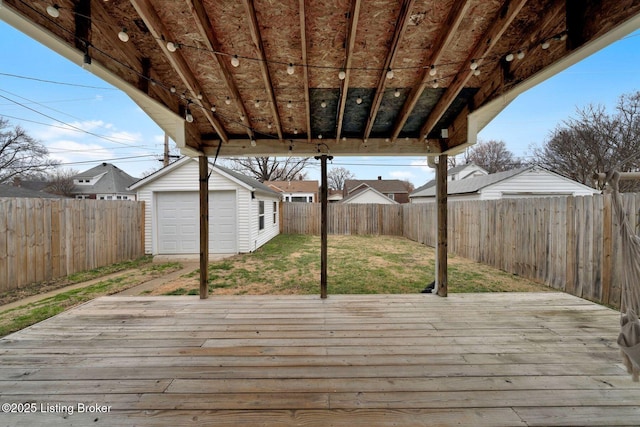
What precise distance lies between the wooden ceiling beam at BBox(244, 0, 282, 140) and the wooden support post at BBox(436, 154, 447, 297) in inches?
95.1

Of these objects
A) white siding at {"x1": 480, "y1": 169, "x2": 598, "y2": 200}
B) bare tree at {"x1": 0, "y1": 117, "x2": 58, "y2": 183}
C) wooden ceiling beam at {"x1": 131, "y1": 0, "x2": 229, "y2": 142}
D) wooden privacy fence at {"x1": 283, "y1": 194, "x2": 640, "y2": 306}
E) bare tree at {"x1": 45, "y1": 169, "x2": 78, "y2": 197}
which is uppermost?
bare tree at {"x1": 0, "y1": 117, "x2": 58, "y2": 183}

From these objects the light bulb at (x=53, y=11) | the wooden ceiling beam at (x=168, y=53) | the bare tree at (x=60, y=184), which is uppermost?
the bare tree at (x=60, y=184)

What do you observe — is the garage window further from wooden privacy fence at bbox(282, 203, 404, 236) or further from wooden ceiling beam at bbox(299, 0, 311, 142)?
wooden ceiling beam at bbox(299, 0, 311, 142)

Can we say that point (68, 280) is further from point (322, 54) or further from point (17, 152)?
point (17, 152)

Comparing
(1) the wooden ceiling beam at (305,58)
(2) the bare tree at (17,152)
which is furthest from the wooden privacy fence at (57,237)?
(2) the bare tree at (17,152)

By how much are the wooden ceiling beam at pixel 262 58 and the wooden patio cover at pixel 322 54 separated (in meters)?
0.01

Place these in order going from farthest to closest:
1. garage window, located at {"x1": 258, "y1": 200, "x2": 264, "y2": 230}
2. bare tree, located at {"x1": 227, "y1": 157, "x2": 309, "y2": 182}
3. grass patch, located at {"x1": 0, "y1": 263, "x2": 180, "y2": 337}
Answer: bare tree, located at {"x1": 227, "y1": 157, "x2": 309, "y2": 182} < garage window, located at {"x1": 258, "y1": 200, "x2": 264, "y2": 230} < grass patch, located at {"x1": 0, "y1": 263, "x2": 180, "y2": 337}

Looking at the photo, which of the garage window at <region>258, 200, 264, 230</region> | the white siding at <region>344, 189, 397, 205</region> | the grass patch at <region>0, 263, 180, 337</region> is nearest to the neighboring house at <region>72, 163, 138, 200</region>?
the garage window at <region>258, 200, 264, 230</region>

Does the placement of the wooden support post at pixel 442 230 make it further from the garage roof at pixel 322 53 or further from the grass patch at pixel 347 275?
the grass patch at pixel 347 275

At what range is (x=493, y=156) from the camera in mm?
23125

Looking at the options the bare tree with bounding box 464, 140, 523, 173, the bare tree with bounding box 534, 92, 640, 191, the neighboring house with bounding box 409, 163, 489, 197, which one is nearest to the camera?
the bare tree with bounding box 534, 92, 640, 191

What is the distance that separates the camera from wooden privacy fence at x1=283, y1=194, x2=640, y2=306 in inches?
139

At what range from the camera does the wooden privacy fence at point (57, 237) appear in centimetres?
432

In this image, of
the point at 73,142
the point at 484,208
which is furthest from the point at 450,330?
the point at 73,142
